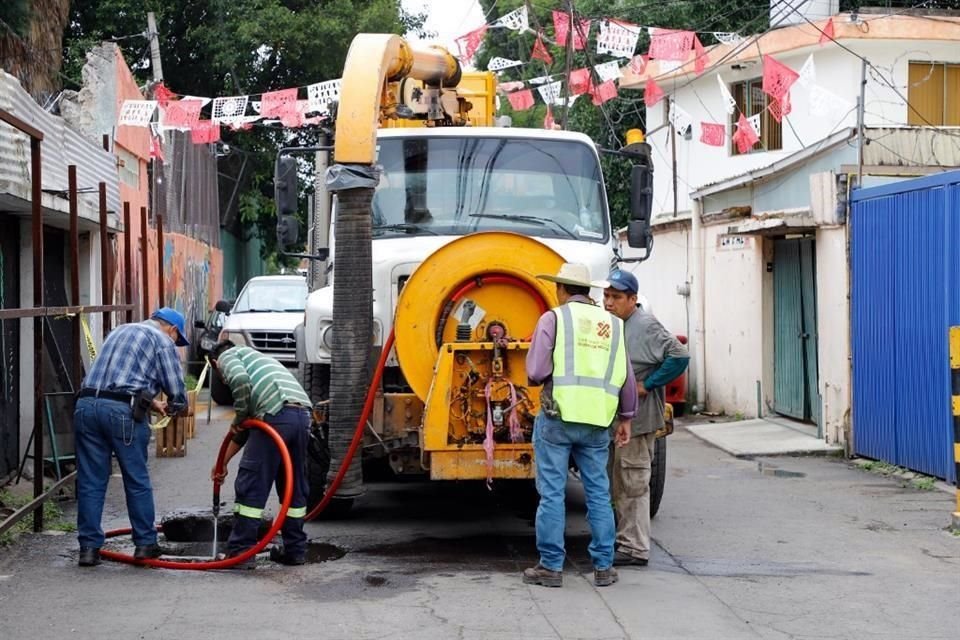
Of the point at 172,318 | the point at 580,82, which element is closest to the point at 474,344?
the point at 172,318

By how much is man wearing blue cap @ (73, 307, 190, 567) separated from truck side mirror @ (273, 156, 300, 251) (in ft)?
5.69

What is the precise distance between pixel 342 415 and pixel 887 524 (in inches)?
167

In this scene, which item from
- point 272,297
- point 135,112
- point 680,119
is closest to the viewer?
point 135,112

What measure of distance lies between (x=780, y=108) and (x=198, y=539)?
14.3 m

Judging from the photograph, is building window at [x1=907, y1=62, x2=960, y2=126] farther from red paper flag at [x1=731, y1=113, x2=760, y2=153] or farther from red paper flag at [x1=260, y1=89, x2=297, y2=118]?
red paper flag at [x1=260, y1=89, x2=297, y2=118]

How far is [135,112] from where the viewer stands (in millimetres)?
17594

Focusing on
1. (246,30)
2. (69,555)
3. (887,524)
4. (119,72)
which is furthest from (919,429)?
(246,30)

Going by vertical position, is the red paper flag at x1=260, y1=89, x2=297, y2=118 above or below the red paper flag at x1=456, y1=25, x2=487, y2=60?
below

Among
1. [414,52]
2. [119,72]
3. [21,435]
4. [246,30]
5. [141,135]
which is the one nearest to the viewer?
[414,52]

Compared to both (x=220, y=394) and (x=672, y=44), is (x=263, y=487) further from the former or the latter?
(x=672, y=44)

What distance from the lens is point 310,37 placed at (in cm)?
2881

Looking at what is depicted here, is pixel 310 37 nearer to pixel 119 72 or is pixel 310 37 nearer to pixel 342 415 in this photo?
pixel 119 72

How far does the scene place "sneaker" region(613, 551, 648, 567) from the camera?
26.5 ft

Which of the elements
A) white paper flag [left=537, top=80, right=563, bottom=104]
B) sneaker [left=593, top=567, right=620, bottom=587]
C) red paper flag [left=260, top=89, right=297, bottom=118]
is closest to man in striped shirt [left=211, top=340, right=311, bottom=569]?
sneaker [left=593, top=567, right=620, bottom=587]
